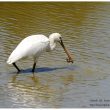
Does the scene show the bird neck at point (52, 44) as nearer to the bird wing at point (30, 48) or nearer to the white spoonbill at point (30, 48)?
the white spoonbill at point (30, 48)

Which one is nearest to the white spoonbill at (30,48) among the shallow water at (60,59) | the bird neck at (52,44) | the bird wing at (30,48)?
the bird wing at (30,48)

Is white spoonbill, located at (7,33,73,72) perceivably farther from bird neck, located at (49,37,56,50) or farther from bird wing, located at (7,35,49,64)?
bird neck, located at (49,37,56,50)

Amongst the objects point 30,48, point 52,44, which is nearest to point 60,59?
point 52,44

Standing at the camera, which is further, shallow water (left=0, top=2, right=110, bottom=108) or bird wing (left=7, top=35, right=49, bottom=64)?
bird wing (left=7, top=35, right=49, bottom=64)

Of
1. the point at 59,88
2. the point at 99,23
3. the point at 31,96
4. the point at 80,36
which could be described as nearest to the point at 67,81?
the point at 59,88

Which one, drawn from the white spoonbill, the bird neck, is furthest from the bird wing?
the bird neck

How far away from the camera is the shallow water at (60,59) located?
34.4 ft

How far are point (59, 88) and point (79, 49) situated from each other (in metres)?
2.64

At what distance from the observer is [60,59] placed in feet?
43.1

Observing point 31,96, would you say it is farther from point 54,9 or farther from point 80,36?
point 54,9

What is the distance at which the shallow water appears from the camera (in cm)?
1049

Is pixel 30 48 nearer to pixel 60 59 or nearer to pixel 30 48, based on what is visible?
pixel 30 48

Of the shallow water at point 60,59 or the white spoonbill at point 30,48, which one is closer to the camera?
the shallow water at point 60,59

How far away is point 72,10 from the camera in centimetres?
1738
